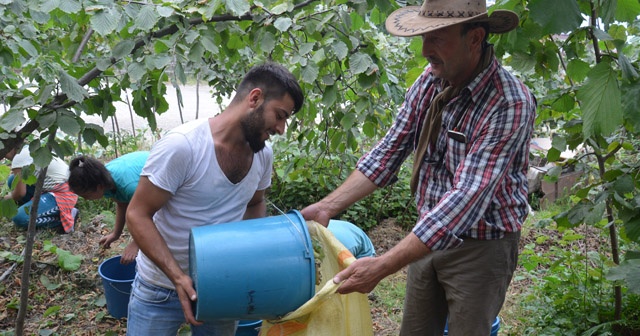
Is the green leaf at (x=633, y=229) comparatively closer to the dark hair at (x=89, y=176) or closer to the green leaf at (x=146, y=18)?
the green leaf at (x=146, y=18)

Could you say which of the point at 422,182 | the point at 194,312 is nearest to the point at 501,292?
the point at 422,182

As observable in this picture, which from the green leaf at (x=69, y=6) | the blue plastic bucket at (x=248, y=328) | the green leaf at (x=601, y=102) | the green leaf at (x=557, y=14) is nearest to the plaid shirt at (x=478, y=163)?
the green leaf at (x=601, y=102)

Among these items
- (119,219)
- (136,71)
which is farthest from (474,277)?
(119,219)

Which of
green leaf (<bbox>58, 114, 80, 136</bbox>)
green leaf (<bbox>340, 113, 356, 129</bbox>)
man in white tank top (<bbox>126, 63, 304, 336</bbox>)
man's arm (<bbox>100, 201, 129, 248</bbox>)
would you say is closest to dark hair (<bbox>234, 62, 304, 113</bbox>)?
man in white tank top (<bbox>126, 63, 304, 336</bbox>)

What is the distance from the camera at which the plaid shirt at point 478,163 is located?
184 cm

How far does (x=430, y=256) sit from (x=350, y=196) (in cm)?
37

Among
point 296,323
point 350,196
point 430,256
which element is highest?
point 350,196

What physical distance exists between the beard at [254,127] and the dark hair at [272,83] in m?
0.06

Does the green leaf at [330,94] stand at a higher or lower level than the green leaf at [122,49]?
lower

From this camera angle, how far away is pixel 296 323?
2.09 meters

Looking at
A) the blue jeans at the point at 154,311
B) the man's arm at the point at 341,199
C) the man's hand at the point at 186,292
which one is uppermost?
the man's arm at the point at 341,199

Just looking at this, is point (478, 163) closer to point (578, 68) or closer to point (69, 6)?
point (578, 68)

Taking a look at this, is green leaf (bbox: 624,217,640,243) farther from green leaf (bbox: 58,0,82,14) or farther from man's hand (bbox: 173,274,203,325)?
green leaf (bbox: 58,0,82,14)

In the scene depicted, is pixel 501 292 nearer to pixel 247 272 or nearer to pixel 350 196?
pixel 350 196
